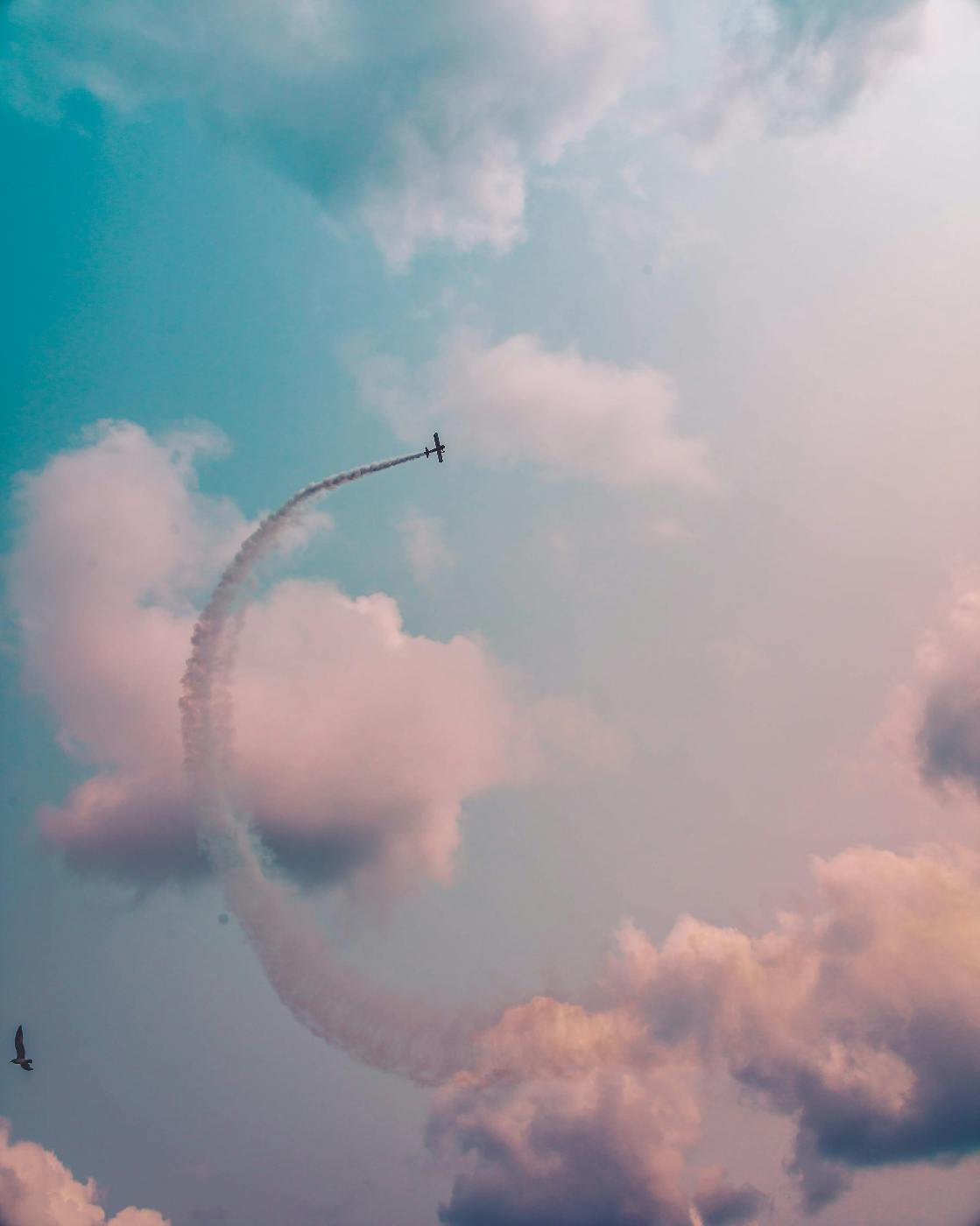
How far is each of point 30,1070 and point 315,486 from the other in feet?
292

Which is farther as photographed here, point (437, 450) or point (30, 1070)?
point (437, 450)

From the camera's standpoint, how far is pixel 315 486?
8244 centimetres

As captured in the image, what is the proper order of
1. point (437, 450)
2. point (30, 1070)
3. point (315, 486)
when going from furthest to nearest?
1. point (437, 450)
2. point (315, 486)
3. point (30, 1070)

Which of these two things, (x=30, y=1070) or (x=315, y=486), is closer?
(x=30, y=1070)

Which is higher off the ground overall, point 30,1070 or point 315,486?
point 315,486

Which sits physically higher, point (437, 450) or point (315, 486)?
point (437, 450)

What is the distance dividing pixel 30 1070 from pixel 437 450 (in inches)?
4106

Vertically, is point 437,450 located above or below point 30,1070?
above

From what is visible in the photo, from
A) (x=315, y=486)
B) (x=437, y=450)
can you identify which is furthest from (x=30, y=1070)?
(x=437, y=450)

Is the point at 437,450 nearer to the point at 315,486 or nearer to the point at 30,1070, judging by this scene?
the point at 315,486

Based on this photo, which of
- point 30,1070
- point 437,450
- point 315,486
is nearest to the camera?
point 30,1070

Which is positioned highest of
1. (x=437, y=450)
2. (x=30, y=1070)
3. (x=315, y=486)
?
(x=437, y=450)

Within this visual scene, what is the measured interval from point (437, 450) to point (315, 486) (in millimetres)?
19990

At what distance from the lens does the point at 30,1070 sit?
75625 millimetres
